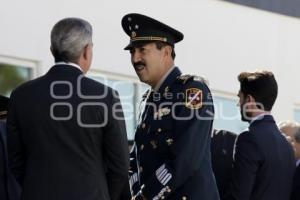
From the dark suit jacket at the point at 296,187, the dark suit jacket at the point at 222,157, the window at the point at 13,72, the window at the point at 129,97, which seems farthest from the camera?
the window at the point at 129,97

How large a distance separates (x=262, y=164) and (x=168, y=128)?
1249 mm

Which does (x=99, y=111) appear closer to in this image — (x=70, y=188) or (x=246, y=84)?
(x=70, y=188)

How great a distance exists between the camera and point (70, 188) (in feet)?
21.7

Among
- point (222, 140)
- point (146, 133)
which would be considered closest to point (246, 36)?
point (222, 140)

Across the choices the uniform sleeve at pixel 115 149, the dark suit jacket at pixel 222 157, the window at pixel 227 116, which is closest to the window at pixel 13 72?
the window at pixel 227 116

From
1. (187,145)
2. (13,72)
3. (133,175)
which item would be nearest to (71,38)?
(187,145)

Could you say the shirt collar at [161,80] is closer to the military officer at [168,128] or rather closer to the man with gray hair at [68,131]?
the military officer at [168,128]

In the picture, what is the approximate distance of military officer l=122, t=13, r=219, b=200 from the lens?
696cm

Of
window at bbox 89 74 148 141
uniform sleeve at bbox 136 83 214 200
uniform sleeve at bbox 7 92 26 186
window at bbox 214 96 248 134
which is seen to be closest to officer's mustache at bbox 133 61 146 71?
uniform sleeve at bbox 136 83 214 200

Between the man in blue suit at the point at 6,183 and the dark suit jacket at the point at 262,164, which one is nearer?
the man in blue suit at the point at 6,183

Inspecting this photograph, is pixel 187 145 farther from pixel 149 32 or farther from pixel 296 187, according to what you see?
pixel 296 187

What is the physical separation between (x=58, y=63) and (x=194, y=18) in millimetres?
5985

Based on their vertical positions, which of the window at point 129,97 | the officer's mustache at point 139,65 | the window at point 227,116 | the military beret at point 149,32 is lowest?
the window at point 227,116

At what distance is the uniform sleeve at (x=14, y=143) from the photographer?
6.78 m
